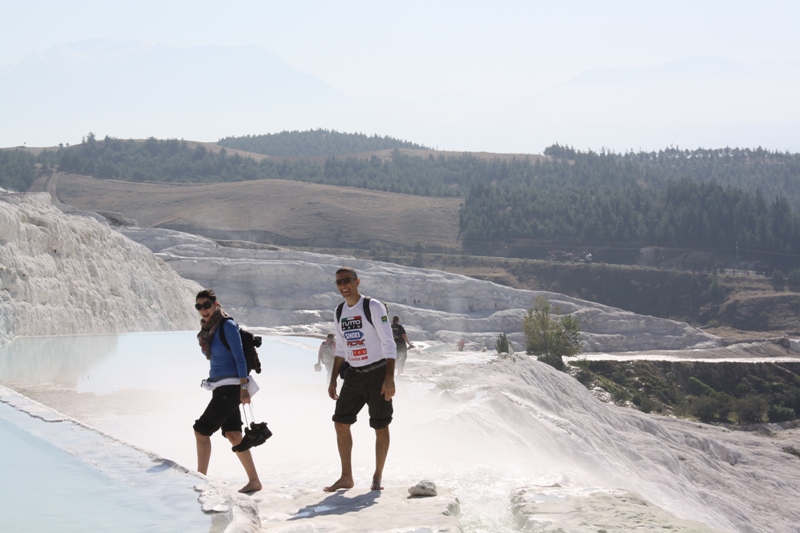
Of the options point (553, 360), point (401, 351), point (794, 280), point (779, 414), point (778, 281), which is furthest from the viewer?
point (794, 280)

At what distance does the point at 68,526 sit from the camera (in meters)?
4.37

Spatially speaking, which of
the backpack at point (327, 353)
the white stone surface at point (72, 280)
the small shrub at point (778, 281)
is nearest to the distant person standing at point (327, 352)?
the backpack at point (327, 353)

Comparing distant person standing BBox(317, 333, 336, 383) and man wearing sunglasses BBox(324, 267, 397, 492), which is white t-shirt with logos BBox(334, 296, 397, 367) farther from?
distant person standing BBox(317, 333, 336, 383)

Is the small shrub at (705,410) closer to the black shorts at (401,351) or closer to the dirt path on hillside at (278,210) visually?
the black shorts at (401,351)

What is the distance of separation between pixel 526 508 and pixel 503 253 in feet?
255

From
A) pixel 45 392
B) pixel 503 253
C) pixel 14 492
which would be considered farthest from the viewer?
pixel 503 253

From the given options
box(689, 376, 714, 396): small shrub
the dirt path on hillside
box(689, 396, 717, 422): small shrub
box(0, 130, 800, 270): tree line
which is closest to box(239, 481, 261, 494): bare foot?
box(689, 396, 717, 422): small shrub

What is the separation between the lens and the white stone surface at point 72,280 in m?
15.0

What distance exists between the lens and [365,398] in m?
6.43

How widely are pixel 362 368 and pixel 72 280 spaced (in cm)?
1244

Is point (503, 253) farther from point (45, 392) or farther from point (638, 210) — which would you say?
point (45, 392)

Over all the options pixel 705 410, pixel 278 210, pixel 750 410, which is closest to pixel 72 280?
pixel 705 410

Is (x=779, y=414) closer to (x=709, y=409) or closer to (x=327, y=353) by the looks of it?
(x=709, y=409)

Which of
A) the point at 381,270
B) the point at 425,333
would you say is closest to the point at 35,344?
the point at 425,333
